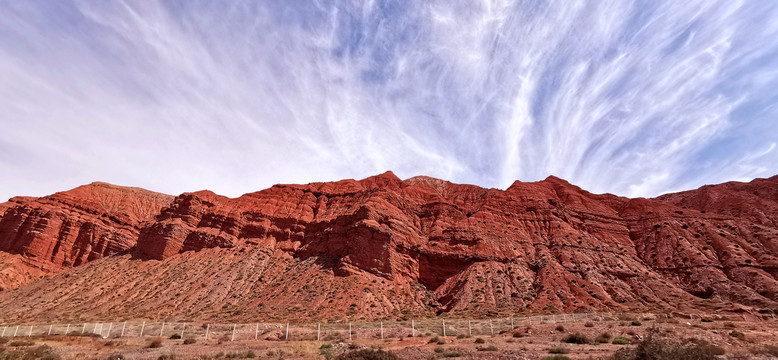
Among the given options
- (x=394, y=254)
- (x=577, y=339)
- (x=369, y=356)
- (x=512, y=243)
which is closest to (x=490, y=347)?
(x=577, y=339)

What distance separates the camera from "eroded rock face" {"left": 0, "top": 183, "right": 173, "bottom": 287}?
71812 mm

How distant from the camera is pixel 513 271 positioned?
183 feet

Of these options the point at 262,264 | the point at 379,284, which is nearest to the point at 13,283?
the point at 262,264

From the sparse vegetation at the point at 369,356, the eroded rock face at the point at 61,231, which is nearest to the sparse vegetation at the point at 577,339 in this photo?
the sparse vegetation at the point at 369,356

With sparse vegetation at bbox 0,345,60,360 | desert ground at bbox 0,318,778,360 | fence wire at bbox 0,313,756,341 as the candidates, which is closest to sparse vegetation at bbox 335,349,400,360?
desert ground at bbox 0,318,778,360

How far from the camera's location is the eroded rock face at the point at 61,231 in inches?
2827

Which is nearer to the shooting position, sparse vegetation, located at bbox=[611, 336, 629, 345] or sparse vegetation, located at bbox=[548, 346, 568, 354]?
sparse vegetation, located at bbox=[548, 346, 568, 354]

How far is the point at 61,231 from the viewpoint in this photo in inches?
2975

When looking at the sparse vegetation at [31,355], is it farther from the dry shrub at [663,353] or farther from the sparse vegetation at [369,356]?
the dry shrub at [663,353]

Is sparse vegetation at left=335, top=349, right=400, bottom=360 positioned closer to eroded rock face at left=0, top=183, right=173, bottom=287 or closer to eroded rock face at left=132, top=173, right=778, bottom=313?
eroded rock face at left=132, top=173, right=778, bottom=313

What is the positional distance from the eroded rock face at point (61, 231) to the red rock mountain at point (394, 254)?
244 millimetres

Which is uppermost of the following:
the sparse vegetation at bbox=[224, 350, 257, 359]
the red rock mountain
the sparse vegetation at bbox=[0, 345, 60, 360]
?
the red rock mountain

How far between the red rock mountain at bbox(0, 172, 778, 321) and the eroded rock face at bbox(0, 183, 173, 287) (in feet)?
0.80

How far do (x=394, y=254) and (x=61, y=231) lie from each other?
67371 mm
